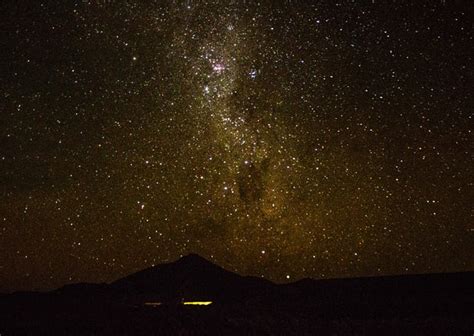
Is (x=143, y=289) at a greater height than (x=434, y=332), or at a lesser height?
greater

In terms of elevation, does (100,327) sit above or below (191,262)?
below

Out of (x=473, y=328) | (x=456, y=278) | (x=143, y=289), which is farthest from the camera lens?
(x=143, y=289)

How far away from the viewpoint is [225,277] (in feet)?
244

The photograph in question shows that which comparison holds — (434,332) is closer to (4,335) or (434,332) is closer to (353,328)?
(353,328)

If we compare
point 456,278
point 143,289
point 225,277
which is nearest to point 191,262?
point 225,277

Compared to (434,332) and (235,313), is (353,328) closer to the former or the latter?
(434,332)

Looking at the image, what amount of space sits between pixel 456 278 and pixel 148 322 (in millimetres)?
26283

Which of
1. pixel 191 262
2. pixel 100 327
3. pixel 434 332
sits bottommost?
pixel 434 332

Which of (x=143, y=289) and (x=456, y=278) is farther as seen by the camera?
(x=143, y=289)

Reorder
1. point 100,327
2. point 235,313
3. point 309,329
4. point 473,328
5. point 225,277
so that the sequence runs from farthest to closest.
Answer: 1. point 225,277
2. point 235,313
3. point 100,327
4. point 309,329
5. point 473,328

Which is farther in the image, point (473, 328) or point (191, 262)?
point (191, 262)

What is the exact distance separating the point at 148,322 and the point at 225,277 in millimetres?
64563

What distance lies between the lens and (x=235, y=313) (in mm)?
12891

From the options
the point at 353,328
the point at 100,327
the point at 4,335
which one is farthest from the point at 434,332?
the point at 4,335
